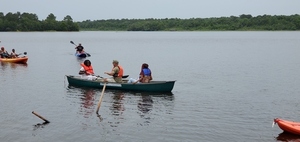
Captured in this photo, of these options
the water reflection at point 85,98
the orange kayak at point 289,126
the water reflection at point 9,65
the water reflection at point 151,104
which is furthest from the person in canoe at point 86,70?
the water reflection at point 9,65

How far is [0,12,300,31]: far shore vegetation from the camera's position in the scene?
495 feet

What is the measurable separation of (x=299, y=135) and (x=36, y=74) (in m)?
21.9

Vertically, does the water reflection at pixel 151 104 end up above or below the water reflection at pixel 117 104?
below

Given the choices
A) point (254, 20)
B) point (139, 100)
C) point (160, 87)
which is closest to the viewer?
point (139, 100)

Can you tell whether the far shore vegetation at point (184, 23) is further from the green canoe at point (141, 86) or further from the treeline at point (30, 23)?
the green canoe at point (141, 86)

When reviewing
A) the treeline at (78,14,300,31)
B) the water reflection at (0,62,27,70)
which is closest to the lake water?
the water reflection at (0,62,27,70)

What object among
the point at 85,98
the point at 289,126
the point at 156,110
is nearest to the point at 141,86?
the point at 85,98

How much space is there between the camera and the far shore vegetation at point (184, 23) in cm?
15100

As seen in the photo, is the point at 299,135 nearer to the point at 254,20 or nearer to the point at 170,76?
the point at 170,76

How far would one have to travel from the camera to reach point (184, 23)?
172 m

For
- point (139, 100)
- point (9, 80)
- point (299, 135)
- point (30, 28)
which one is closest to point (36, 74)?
point (9, 80)

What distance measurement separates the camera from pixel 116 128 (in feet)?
52.4

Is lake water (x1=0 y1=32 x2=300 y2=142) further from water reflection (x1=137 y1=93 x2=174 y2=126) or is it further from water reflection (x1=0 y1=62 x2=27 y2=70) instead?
water reflection (x1=0 y1=62 x2=27 y2=70)

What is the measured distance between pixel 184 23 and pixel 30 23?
55.1m
